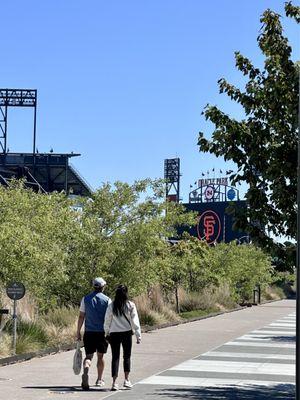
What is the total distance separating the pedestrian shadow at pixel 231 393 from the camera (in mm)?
9840

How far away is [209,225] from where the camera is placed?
74.9 metres

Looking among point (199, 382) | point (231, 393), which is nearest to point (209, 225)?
point (199, 382)

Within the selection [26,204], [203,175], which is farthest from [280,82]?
[203,175]

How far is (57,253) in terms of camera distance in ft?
54.3

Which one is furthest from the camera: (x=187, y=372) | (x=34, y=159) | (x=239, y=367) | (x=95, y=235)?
(x=34, y=159)

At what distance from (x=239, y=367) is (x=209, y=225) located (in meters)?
61.7

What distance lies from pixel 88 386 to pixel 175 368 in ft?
10.1

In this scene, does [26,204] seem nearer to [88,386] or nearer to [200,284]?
[88,386]

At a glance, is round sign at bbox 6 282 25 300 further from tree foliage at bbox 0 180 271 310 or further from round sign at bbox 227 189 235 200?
round sign at bbox 227 189 235 200

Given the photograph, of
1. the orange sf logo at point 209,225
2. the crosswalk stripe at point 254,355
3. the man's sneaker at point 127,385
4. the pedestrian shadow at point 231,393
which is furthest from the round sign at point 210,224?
the man's sneaker at point 127,385

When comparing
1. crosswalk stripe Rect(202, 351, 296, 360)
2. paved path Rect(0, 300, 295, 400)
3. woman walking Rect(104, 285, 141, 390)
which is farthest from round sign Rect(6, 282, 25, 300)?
crosswalk stripe Rect(202, 351, 296, 360)

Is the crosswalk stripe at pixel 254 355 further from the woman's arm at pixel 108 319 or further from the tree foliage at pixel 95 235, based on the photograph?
the woman's arm at pixel 108 319

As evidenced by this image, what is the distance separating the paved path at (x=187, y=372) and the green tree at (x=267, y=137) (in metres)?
2.64

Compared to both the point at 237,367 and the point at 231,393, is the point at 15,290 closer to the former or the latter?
the point at 237,367
